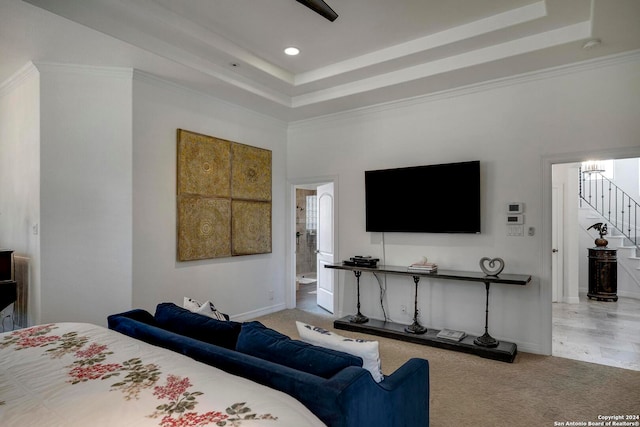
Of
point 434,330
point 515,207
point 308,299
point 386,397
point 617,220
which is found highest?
point 515,207

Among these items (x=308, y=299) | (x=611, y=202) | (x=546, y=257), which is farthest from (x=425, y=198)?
(x=611, y=202)

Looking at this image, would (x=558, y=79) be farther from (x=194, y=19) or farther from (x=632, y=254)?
(x=632, y=254)

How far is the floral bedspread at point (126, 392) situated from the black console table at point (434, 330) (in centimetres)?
290

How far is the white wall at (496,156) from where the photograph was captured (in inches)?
141

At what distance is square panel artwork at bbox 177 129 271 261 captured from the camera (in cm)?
429

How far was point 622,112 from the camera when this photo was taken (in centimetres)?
345

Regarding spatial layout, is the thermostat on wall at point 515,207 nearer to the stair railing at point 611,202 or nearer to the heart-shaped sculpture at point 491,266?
the heart-shaped sculpture at point 491,266

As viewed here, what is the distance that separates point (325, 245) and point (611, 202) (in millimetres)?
6148

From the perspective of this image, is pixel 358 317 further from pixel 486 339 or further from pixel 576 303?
pixel 576 303

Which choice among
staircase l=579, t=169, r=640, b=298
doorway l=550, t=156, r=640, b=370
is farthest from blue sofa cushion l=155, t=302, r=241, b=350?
staircase l=579, t=169, r=640, b=298

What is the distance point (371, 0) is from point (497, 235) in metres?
2.74

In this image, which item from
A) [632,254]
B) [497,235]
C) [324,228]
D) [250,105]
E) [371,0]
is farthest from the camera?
[632,254]

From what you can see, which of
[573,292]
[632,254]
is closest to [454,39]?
[573,292]

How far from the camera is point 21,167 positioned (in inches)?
155
